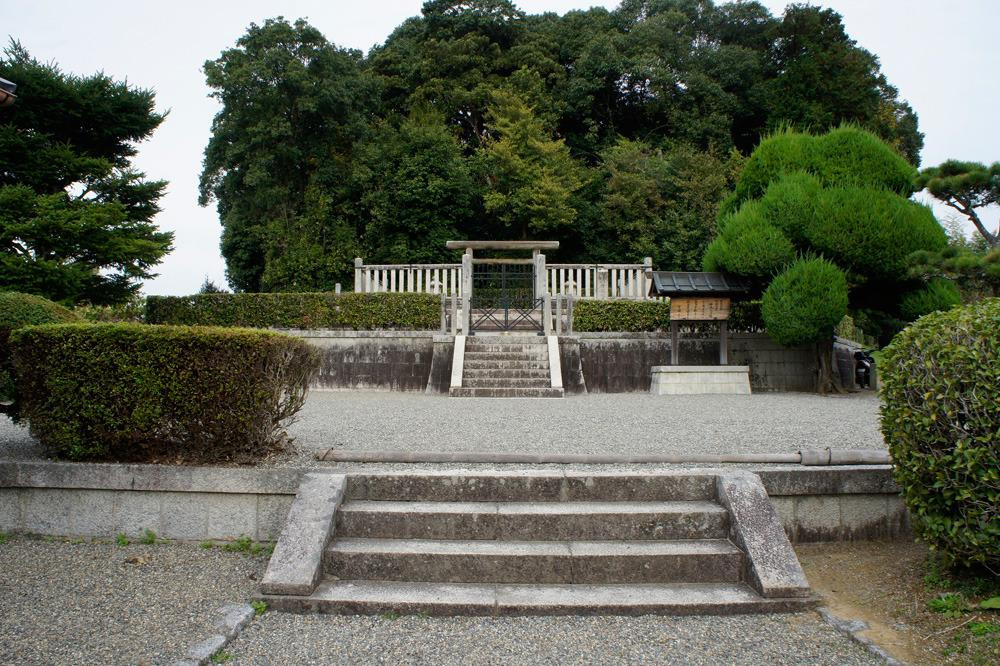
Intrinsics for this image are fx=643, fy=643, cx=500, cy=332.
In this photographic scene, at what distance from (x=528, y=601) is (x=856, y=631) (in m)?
1.51

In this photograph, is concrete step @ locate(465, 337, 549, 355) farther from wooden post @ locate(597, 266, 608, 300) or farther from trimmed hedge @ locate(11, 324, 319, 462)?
trimmed hedge @ locate(11, 324, 319, 462)

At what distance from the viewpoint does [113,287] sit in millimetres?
13297

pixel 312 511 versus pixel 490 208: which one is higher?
pixel 490 208

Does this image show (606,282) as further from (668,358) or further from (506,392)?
(506,392)

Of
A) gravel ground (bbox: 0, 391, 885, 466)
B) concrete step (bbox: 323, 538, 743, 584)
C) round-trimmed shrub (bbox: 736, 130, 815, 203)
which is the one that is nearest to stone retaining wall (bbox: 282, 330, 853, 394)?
gravel ground (bbox: 0, 391, 885, 466)

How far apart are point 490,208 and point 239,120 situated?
28.3 feet

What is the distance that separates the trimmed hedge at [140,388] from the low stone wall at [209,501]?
215 mm

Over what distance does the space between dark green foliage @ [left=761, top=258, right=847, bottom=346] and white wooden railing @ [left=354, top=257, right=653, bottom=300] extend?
14.7ft

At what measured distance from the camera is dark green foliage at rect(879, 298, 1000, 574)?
2947mm

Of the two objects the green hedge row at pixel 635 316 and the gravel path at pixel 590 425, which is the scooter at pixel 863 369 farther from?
the gravel path at pixel 590 425

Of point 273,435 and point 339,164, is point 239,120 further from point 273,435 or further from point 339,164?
point 273,435

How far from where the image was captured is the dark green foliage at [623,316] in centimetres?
1302

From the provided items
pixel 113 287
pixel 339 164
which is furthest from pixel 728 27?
pixel 113 287

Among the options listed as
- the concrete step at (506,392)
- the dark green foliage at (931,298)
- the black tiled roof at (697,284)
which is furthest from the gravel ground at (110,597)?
the dark green foliage at (931,298)
